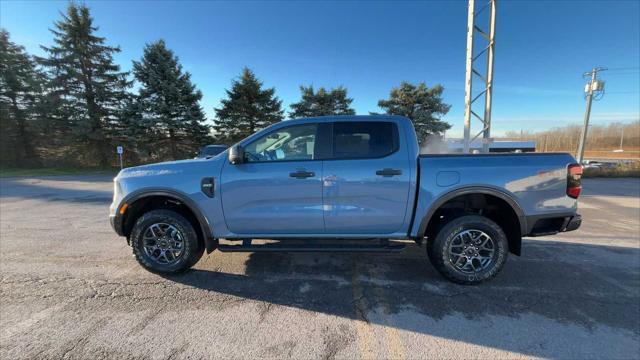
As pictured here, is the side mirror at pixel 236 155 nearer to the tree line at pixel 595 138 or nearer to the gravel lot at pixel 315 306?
the gravel lot at pixel 315 306

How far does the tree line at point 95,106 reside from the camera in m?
20.7

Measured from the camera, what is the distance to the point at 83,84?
21281mm

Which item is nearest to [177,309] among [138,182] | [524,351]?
[138,182]

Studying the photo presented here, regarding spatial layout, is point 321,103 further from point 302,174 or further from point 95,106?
point 302,174

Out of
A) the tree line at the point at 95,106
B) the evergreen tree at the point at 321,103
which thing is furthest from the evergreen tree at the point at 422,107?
the evergreen tree at the point at 321,103

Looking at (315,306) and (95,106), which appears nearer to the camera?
(315,306)

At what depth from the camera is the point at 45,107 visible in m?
21.1

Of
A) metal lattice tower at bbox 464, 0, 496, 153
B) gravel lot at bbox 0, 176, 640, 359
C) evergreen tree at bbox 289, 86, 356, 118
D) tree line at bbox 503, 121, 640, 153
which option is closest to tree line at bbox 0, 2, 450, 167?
evergreen tree at bbox 289, 86, 356, 118

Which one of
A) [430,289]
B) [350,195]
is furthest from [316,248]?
[430,289]

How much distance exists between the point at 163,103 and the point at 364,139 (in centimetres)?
A: 2246

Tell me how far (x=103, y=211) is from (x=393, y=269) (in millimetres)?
7492

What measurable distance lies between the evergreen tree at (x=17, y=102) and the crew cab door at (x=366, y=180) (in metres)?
30.3

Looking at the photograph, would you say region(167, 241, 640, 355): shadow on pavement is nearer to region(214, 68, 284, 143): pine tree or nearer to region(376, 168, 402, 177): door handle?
region(376, 168, 402, 177): door handle

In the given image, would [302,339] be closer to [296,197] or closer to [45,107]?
[296,197]
